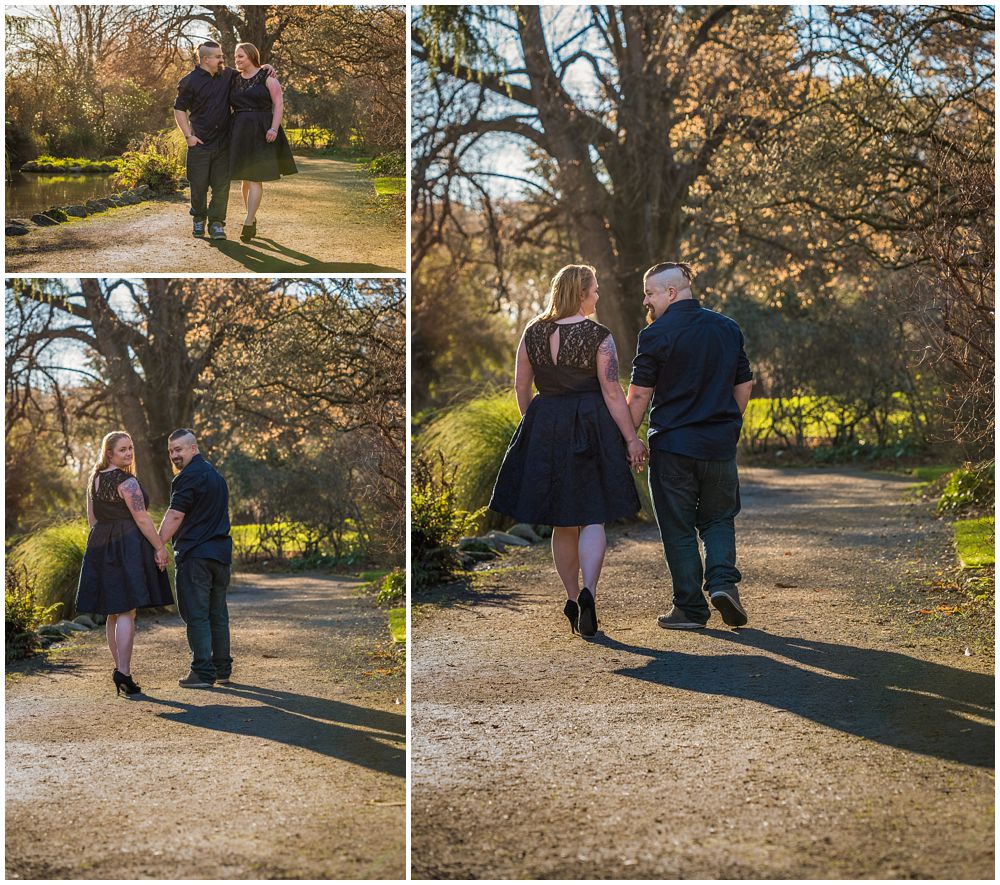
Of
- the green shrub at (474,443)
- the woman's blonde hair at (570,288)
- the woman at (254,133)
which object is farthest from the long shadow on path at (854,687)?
the green shrub at (474,443)

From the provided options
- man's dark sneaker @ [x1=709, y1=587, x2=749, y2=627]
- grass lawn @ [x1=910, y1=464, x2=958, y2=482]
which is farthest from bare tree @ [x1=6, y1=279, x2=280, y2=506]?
grass lawn @ [x1=910, y1=464, x2=958, y2=482]

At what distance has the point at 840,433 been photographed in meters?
15.6

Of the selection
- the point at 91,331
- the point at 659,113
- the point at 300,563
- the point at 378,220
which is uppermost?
the point at 659,113

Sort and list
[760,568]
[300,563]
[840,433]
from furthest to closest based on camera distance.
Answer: [840,433] < [760,568] < [300,563]

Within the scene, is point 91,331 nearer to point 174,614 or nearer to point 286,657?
point 174,614

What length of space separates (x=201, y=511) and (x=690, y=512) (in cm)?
250

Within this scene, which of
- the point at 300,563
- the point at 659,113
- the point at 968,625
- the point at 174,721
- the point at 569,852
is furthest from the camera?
the point at 659,113

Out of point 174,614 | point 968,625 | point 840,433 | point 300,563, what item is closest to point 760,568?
point 968,625

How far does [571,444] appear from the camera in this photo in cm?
514

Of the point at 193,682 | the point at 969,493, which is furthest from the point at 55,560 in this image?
the point at 969,493

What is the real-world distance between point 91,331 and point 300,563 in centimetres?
109

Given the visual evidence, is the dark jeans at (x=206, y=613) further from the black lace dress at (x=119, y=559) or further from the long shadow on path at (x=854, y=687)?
the long shadow on path at (x=854, y=687)

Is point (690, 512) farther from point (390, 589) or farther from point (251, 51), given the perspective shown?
point (251, 51)

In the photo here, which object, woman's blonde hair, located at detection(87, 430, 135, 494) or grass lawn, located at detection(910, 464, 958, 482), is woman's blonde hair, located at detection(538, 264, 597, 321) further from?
grass lawn, located at detection(910, 464, 958, 482)
